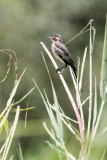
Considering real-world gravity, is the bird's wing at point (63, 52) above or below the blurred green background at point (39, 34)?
below

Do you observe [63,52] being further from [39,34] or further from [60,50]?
[39,34]

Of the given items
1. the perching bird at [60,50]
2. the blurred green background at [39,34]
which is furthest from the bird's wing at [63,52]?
the blurred green background at [39,34]

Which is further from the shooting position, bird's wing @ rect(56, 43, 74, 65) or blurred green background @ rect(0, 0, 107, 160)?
blurred green background @ rect(0, 0, 107, 160)

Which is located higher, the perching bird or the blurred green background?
the blurred green background

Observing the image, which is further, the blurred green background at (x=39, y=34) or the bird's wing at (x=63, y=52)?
the blurred green background at (x=39, y=34)

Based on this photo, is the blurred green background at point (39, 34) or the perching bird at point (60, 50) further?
the blurred green background at point (39, 34)

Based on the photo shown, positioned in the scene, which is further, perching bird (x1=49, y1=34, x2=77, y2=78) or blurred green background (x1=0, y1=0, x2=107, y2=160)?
blurred green background (x1=0, y1=0, x2=107, y2=160)

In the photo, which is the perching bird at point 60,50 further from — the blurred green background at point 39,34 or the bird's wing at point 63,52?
the blurred green background at point 39,34

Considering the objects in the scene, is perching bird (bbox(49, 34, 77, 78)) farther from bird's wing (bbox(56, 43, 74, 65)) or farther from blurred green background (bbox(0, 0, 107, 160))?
blurred green background (bbox(0, 0, 107, 160))

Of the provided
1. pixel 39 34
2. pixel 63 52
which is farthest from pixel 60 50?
pixel 39 34

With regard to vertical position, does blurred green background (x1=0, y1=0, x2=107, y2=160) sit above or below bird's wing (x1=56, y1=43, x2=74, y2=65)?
above

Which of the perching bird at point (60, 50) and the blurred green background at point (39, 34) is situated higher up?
the blurred green background at point (39, 34)

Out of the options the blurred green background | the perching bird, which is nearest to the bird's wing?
the perching bird

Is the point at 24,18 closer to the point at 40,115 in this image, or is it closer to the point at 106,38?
the point at 40,115
